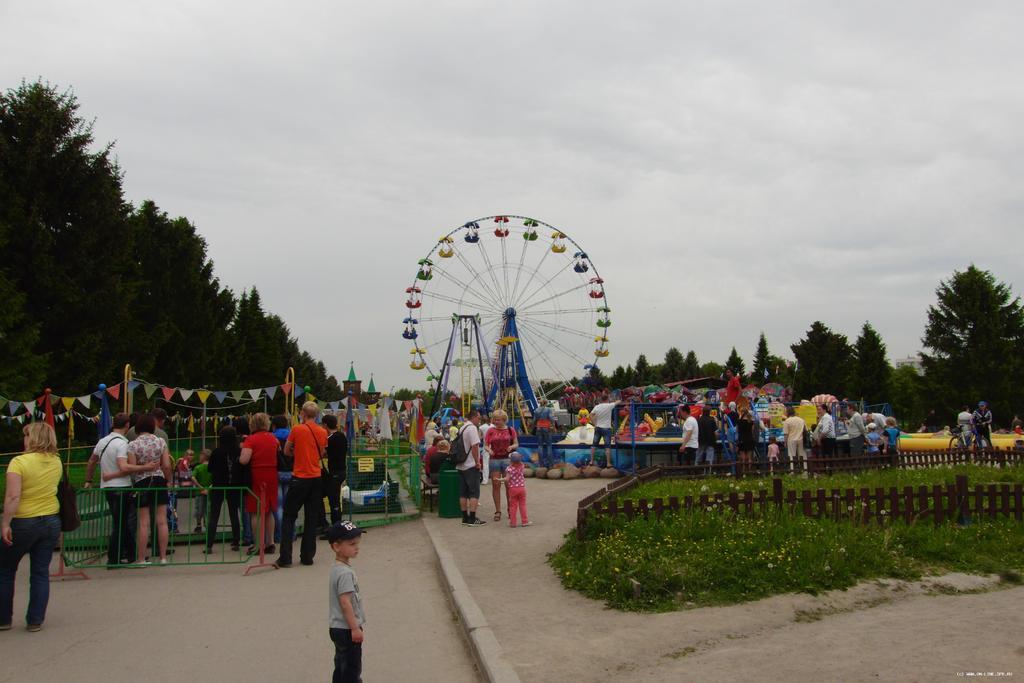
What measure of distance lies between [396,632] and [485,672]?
160cm

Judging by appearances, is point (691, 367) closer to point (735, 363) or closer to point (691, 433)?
point (735, 363)

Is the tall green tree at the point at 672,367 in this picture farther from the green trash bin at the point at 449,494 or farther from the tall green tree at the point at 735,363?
the green trash bin at the point at 449,494

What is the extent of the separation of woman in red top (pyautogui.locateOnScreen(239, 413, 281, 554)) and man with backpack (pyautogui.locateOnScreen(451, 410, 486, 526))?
3.32m

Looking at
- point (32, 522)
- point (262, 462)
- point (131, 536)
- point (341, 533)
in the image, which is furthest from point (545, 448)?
point (341, 533)

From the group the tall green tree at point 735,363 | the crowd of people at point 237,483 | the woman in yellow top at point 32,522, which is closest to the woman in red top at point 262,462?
the crowd of people at point 237,483

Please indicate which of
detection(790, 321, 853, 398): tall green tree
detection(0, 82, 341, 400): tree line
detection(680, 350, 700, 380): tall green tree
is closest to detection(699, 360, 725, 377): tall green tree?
detection(680, 350, 700, 380): tall green tree

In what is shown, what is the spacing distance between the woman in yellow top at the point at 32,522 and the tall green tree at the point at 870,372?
62.5 metres

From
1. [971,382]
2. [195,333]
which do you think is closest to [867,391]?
[971,382]

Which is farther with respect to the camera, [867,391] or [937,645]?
[867,391]

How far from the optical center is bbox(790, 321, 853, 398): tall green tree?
65562 millimetres

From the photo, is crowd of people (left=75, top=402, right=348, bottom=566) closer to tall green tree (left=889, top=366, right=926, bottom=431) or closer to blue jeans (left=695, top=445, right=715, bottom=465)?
blue jeans (left=695, top=445, right=715, bottom=465)

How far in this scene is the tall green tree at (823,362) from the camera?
65.6m

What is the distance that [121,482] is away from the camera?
9.77 m

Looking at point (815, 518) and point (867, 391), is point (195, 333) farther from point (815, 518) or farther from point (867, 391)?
point (867, 391)
